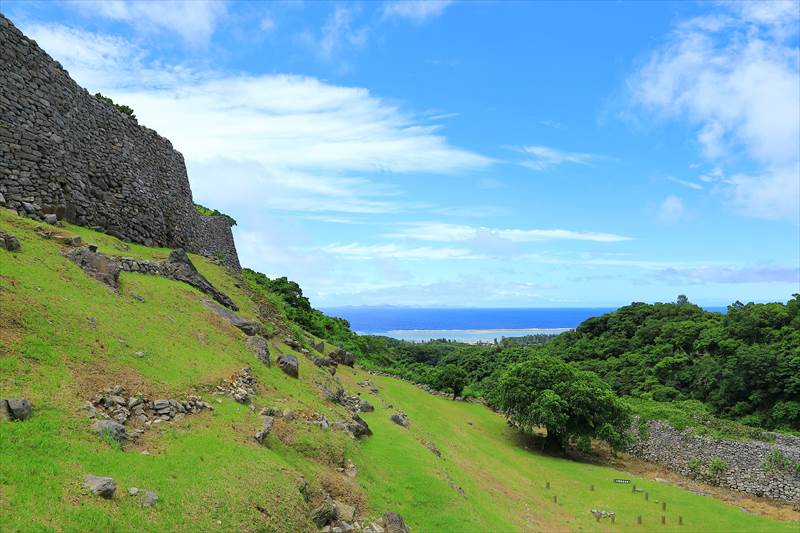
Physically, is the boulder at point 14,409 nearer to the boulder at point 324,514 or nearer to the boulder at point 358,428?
the boulder at point 324,514

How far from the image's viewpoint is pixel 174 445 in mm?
11492

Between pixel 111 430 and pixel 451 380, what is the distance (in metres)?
46.1

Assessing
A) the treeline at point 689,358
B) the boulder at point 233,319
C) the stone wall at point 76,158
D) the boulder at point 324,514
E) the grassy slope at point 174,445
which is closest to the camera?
the grassy slope at point 174,445

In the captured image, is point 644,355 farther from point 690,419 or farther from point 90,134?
point 90,134

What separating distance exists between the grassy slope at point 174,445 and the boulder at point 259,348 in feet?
1.52

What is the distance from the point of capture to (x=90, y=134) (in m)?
26.0

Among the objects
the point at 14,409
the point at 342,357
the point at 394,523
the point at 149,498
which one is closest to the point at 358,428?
the point at 394,523

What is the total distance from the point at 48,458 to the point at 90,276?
33.5 feet

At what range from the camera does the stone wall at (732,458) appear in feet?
114

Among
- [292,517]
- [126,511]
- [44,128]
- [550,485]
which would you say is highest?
[44,128]

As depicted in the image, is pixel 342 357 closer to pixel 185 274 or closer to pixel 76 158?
pixel 185 274

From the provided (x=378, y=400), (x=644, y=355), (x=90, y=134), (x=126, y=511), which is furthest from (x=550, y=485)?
(x=644, y=355)

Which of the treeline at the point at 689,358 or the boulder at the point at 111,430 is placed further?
the treeline at the point at 689,358

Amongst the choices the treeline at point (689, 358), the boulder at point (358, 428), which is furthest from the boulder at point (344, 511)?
the treeline at point (689, 358)
